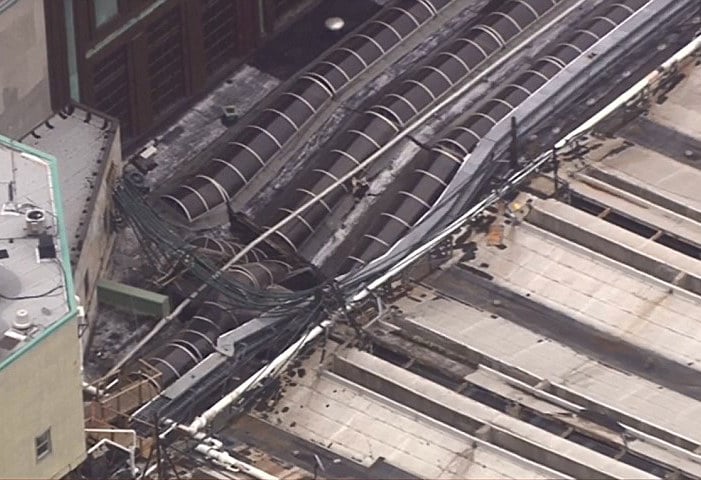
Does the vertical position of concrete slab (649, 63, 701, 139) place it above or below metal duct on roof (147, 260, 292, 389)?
above

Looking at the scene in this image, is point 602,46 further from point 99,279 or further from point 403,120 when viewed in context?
point 99,279

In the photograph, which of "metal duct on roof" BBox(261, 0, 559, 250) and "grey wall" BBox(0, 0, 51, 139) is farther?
"metal duct on roof" BBox(261, 0, 559, 250)

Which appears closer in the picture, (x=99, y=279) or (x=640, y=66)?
(x=99, y=279)

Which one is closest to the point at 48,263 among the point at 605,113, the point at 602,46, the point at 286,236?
the point at 286,236

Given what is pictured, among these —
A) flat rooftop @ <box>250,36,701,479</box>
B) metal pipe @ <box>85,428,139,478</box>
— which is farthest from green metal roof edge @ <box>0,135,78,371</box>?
flat rooftop @ <box>250,36,701,479</box>

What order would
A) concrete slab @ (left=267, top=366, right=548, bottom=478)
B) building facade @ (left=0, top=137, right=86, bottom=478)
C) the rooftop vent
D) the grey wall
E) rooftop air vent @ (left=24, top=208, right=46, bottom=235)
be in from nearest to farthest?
building facade @ (left=0, top=137, right=86, bottom=478)
the rooftop vent
rooftop air vent @ (left=24, top=208, right=46, bottom=235)
concrete slab @ (left=267, top=366, right=548, bottom=478)
the grey wall

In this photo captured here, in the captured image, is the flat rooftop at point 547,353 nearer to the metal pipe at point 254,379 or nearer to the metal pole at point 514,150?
the metal pipe at point 254,379

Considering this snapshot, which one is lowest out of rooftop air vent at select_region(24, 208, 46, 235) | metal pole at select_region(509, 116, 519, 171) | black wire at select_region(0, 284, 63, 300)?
black wire at select_region(0, 284, 63, 300)

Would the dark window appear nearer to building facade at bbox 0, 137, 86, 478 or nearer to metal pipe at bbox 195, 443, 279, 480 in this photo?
building facade at bbox 0, 137, 86, 478
